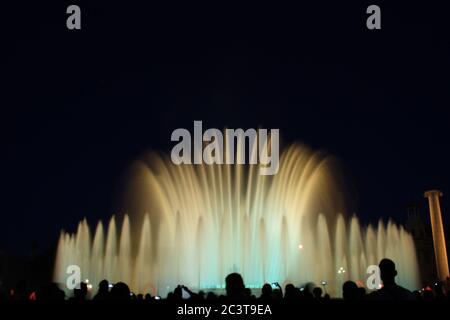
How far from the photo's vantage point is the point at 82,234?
4006cm

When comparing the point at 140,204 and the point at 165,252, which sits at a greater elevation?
the point at 140,204

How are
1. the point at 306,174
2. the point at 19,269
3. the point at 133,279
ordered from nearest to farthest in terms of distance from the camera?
the point at 133,279, the point at 306,174, the point at 19,269

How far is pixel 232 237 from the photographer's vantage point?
3444 cm

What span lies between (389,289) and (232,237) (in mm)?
28954

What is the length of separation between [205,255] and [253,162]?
776cm

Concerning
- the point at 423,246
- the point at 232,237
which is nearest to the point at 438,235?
the point at 232,237

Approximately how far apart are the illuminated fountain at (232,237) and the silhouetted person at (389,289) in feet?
86.3

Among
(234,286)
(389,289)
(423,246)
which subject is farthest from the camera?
(423,246)

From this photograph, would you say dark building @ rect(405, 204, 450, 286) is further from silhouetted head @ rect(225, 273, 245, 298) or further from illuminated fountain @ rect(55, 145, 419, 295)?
silhouetted head @ rect(225, 273, 245, 298)
